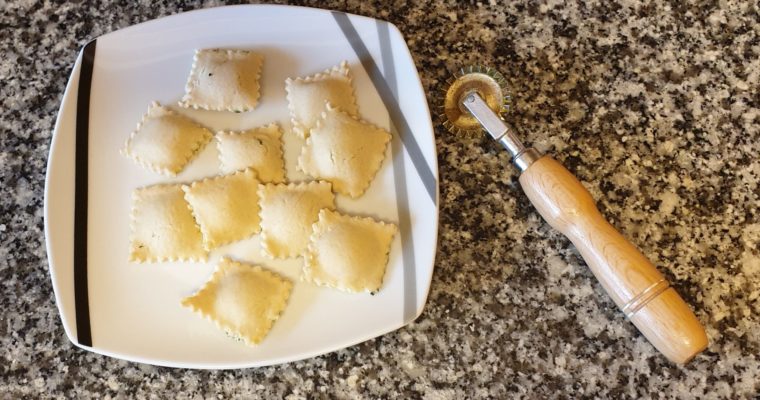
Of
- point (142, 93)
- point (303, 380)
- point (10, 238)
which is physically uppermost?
point (142, 93)

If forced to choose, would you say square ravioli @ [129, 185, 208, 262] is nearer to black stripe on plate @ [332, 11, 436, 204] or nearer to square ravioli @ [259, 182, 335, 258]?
square ravioli @ [259, 182, 335, 258]

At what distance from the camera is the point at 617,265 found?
29.9 inches

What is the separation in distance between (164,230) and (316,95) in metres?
0.26

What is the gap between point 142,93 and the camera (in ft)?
2.90

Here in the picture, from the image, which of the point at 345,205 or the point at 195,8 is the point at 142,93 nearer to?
the point at 195,8

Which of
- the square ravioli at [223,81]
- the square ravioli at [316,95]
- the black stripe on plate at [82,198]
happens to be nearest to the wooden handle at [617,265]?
the square ravioli at [316,95]

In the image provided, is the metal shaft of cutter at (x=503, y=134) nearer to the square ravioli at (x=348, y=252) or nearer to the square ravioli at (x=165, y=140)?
the square ravioli at (x=348, y=252)

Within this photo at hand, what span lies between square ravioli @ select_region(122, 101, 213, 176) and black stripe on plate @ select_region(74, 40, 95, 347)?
2.3 inches

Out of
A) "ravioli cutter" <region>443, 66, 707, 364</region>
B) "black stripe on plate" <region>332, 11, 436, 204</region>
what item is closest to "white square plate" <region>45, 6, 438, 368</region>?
"black stripe on plate" <region>332, 11, 436, 204</region>

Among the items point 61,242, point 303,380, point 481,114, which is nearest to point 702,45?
point 481,114

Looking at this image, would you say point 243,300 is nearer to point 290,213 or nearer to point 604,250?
point 290,213

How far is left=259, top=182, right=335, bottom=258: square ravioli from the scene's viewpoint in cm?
83

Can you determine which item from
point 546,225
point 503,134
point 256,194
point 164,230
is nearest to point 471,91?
point 503,134

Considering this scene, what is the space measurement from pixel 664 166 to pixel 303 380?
1.79 ft
